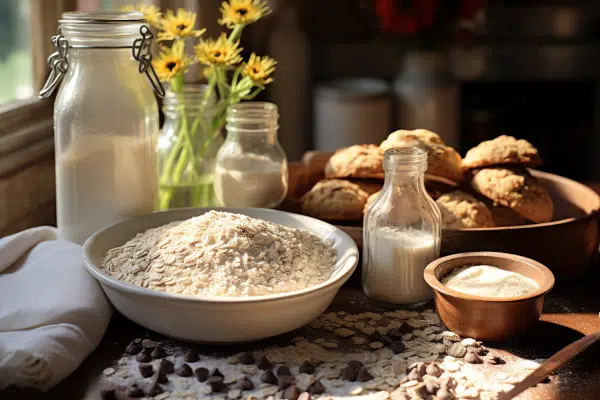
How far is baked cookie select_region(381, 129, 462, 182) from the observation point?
3.75ft

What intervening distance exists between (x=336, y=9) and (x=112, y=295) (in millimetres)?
2138

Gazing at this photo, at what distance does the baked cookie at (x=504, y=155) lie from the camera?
1.15 meters

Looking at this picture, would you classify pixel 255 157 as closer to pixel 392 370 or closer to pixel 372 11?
pixel 392 370

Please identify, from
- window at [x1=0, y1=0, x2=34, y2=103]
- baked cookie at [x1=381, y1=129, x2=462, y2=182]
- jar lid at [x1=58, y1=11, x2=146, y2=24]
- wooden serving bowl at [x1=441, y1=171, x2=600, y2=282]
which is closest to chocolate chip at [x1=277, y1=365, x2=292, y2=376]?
wooden serving bowl at [x1=441, y1=171, x2=600, y2=282]

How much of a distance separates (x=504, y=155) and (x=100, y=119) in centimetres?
58

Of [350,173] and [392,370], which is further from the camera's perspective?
[350,173]

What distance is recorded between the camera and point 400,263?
1000mm

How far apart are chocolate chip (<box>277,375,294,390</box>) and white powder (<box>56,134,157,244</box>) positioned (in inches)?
16.1

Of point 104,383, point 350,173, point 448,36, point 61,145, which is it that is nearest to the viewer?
point 104,383

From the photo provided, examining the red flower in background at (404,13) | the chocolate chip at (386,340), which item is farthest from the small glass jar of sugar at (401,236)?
the red flower in background at (404,13)

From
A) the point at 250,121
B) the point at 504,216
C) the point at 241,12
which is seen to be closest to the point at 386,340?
the point at 504,216

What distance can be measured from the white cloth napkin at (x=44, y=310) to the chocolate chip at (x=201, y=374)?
0.42 ft

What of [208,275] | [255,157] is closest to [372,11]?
[255,157]

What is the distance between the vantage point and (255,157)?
1.22 metres
